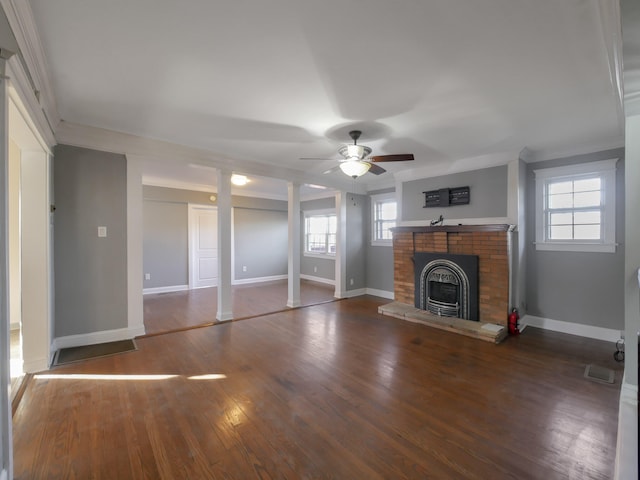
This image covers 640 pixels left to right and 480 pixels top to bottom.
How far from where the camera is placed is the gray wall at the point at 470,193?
4.29m

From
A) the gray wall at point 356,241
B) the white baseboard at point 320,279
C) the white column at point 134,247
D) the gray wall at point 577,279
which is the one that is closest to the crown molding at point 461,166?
the gray wall at point 577,279

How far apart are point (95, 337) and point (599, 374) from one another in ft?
18.2

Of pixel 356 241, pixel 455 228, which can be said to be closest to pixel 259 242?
pixel 356 241

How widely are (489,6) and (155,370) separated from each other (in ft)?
12.8

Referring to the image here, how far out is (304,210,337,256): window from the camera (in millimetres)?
7715

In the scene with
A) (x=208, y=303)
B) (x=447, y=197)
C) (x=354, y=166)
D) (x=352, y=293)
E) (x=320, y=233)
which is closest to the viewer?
(x=354, y=166)

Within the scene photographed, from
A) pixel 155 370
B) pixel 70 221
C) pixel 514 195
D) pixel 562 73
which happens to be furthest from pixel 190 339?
pixel 514 195

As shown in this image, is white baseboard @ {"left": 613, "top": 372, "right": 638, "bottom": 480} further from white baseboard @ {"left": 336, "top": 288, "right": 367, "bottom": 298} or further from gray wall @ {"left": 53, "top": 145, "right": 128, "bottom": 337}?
gray wall @ {"left": 53, "top": 145, "right": 128, "bottom": 337}

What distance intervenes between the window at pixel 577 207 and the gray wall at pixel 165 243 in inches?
278

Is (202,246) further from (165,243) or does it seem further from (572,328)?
(572,328)

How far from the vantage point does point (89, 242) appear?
3.39m

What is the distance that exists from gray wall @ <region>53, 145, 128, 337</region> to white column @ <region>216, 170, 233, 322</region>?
3.98ft

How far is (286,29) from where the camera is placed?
176 centimetres

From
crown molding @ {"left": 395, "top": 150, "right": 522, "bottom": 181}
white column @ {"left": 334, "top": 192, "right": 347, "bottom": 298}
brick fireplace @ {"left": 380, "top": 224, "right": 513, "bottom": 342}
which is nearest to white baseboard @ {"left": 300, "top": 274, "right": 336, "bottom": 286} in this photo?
white column @ {"left": 334, "top": 192, "right": 347, "bottom": 298}
